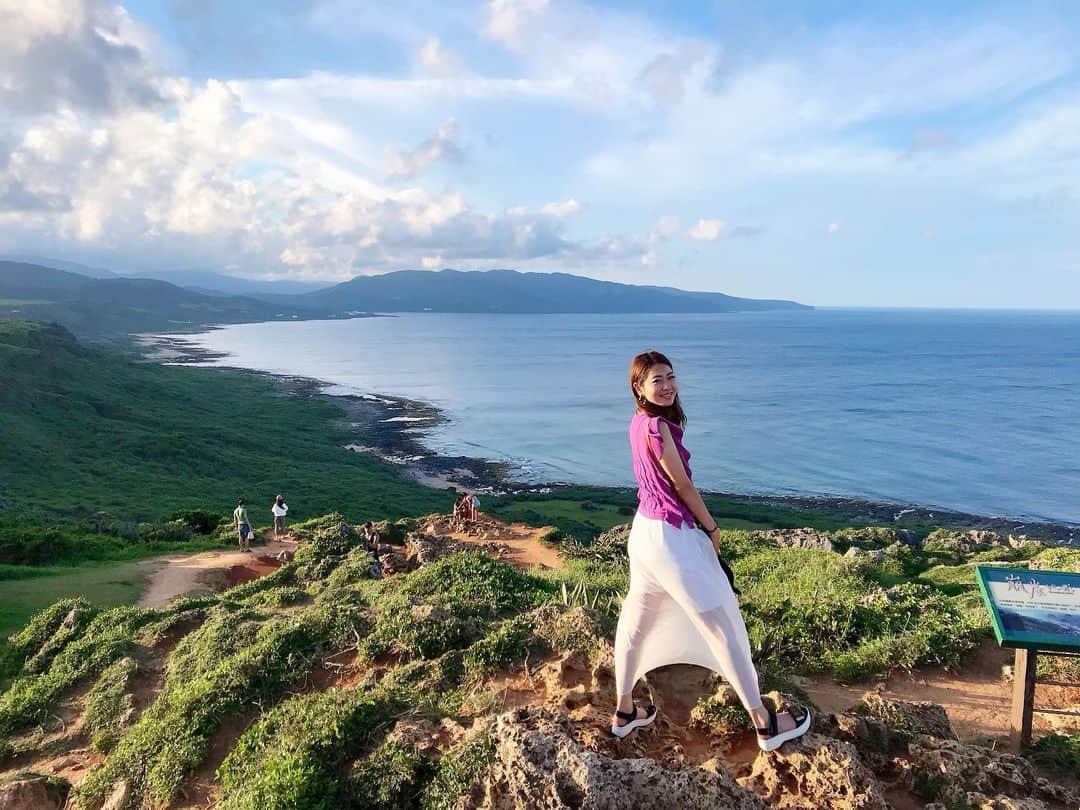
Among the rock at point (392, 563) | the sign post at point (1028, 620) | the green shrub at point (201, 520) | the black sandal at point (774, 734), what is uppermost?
the sign post at point (1028, 620)

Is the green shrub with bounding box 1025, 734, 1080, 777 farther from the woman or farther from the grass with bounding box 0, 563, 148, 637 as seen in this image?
the grass with bounding box 0, 563, 148, 637

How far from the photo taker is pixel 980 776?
12.4ft

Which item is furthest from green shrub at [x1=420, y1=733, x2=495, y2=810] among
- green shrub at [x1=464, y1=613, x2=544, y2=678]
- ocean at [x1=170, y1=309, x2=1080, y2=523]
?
ocean at [x1=170, y1=309, x2=1080, y2=523]

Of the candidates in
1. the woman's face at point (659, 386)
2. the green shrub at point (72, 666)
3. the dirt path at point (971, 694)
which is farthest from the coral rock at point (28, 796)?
the dirt path at point (971, 694)

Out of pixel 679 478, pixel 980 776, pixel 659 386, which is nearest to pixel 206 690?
pixel 679 478

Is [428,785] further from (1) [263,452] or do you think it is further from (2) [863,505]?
(1) [263,452]

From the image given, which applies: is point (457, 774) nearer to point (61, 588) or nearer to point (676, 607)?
point (676, 607)

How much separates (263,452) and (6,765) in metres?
40.1

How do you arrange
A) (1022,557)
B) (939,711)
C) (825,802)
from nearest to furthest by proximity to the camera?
(825,802), (939,711), (1022,557)

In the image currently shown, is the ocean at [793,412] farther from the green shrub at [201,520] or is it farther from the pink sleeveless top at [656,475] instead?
the pink sleeveless top at [656,475]

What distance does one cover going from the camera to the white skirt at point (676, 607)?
11.7 ft

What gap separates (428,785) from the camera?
3.97 m

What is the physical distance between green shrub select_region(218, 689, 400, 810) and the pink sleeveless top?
262 cm

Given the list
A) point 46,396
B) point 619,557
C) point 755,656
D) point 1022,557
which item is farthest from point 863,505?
point 46,396
